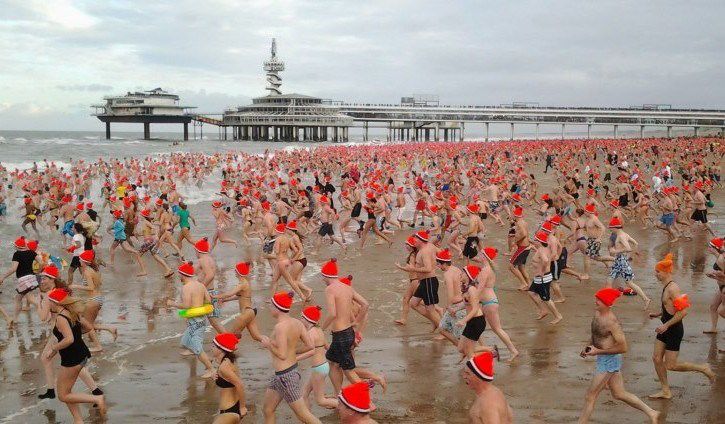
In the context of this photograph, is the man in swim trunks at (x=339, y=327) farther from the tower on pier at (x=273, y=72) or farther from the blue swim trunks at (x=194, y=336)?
the tower on pier at (x=273, y=72)

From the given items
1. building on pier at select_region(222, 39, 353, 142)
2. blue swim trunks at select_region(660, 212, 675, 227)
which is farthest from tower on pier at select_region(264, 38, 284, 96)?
blue swim trunks at select_region(660, 212, 675, 227)

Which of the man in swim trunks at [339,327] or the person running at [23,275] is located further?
the person running at [23,275]

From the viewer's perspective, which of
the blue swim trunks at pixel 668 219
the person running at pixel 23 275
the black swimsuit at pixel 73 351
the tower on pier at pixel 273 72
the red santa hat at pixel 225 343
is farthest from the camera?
the tower on pier at pixel 273 72

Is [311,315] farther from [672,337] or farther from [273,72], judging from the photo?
[273,72]

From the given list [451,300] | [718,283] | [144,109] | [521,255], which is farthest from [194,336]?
[144,109]

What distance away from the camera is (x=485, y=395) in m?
3.64

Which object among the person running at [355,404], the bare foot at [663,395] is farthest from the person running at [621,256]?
the person running at [355,404]

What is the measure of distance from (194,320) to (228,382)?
2214 mm

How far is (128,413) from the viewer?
232 inches

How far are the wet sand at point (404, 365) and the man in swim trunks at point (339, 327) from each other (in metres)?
0.43

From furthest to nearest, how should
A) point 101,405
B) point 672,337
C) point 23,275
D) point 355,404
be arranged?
point 23,275
point 672,337
point 101,405
point 355,404

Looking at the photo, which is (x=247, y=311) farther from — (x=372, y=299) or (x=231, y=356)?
(x=372, y=299)

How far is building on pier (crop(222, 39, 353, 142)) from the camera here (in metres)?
86.3

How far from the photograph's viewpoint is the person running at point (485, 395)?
3588mm
